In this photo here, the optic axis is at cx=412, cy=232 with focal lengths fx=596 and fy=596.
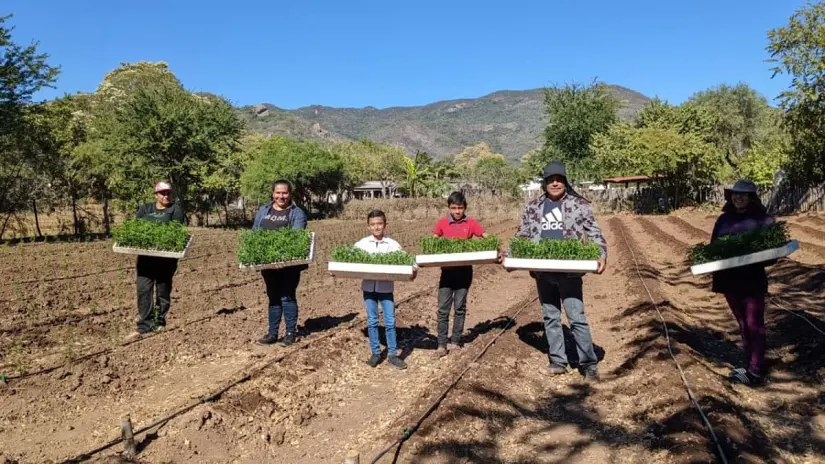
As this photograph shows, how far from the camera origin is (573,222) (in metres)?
5.42

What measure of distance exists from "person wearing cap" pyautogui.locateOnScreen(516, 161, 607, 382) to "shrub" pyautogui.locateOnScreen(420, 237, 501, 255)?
30 centimetres

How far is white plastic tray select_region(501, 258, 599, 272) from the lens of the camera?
198 inches

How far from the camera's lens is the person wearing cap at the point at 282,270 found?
21.4 ft

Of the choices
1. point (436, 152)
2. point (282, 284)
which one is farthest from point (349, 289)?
point (436, 152)

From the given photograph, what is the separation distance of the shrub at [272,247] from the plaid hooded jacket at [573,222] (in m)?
2.26

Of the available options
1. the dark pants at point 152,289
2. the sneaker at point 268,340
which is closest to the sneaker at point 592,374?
the sneaker at point 268,340

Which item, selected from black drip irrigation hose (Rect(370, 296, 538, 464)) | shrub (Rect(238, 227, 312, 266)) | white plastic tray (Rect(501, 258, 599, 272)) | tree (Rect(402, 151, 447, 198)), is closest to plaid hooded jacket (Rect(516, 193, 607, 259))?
white plastic tray (Rect(501, 258, 599, 272))

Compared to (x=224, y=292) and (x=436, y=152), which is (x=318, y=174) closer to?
(x=224, y=292)

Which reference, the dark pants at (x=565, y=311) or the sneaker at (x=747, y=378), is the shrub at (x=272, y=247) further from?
the sneaker at (x=747, y=378)

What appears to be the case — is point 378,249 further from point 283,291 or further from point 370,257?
point 283,291

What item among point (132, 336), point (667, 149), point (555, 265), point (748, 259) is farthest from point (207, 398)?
point (667, 149)

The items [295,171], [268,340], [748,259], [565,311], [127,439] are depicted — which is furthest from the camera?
[295,171]

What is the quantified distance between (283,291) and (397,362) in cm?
150

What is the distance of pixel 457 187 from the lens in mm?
53375
